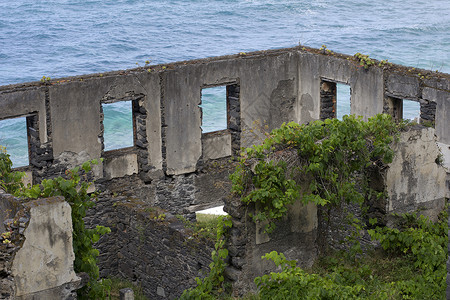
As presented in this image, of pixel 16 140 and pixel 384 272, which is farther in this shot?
pixel 16 140

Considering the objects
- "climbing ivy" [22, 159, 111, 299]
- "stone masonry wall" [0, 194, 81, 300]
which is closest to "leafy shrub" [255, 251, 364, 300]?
"climbing ivy" [22, 159, 111, 299]

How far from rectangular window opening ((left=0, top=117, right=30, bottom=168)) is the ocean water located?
52 cm

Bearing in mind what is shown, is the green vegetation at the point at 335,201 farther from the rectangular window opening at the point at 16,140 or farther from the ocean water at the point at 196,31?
the ocean water at the point at 196,31

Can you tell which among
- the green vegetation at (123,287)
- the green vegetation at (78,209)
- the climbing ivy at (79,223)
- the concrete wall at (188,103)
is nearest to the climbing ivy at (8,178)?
the green vegetation at (78,209)

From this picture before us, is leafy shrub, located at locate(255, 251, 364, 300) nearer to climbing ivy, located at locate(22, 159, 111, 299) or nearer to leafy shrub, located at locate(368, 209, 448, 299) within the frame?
leafy shrub, located at locate(368, 209, 448, 299)

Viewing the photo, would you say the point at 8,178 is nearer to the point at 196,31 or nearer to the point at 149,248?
the point at 149,248

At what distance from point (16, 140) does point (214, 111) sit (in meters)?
10.4

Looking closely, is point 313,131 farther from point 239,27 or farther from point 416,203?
point 239,27

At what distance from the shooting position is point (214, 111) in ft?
140

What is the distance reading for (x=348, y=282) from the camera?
11.5m

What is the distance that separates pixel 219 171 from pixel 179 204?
116 centimetres

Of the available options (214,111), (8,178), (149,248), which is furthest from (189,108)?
(214,111)

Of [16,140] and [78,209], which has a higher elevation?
[78,209]

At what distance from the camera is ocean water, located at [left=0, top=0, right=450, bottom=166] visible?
4753 cm
